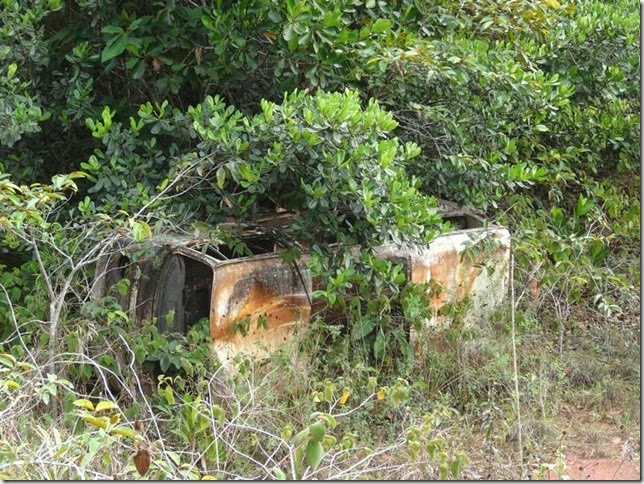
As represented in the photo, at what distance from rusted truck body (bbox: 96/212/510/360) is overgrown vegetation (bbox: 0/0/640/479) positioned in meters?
0.13

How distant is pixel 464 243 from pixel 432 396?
1.09 meters

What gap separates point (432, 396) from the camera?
558 centimetres

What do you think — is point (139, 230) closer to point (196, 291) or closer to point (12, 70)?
point (196, 291)

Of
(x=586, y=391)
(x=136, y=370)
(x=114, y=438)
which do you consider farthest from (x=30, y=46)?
(x=586, y=391)

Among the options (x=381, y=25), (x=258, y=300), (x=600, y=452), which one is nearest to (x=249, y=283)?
(x=258, y=300)

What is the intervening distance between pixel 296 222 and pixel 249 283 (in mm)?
434

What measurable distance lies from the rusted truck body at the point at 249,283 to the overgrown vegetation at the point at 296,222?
13cm

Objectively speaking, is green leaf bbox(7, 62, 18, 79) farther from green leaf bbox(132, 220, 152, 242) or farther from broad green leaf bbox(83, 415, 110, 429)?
broad green leaf bbox(83, 415, 110, 429)

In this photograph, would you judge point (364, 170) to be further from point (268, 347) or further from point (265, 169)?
point (268, 347)

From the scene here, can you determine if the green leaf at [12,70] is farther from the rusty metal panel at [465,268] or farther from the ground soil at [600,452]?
the ground soil at [600,452]

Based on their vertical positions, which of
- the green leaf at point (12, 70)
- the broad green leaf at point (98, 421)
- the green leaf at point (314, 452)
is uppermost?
the green leaf at point (12, 70)

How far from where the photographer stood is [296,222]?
213 inches

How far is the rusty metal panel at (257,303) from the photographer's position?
205 inches

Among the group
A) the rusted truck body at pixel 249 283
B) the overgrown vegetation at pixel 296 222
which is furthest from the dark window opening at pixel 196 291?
the overgrown vegetation at pixel 296 222
